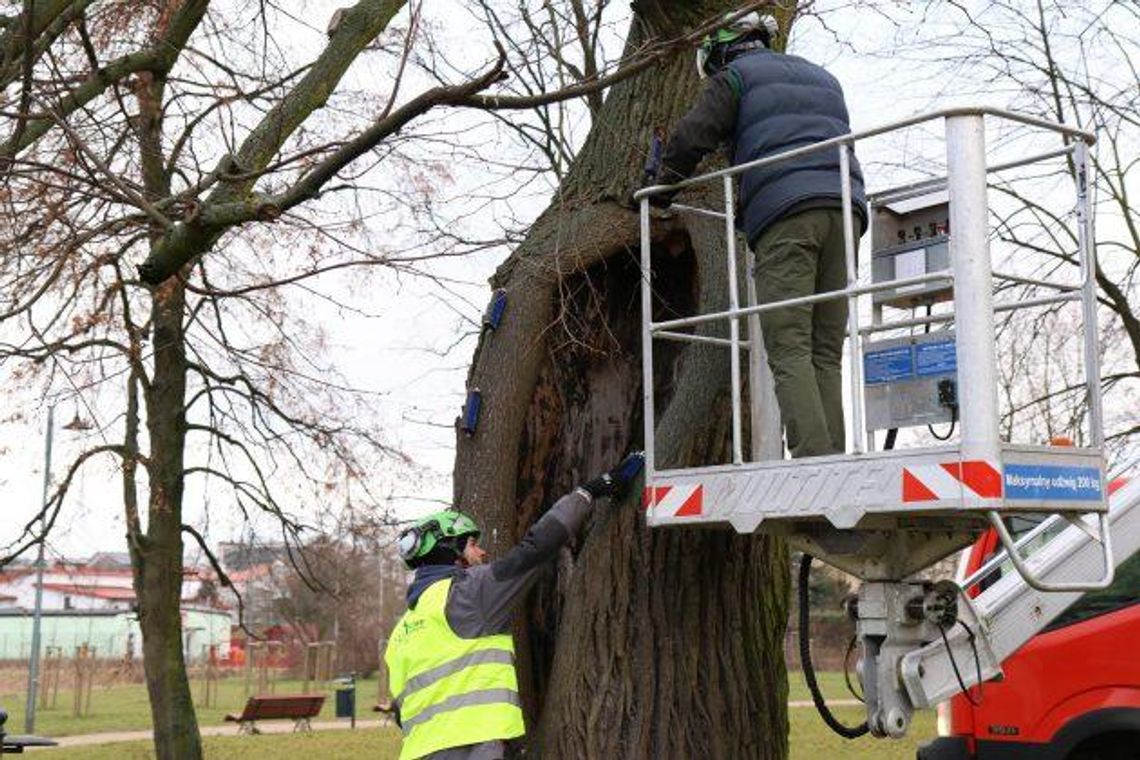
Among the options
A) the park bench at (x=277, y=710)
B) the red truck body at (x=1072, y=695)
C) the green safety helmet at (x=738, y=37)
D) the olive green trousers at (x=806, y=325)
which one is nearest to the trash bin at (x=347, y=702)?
the park bench at (x=277, y=710)

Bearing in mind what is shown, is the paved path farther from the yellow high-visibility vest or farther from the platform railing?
the platform railing

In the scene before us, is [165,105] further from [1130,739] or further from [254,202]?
[1130,739]

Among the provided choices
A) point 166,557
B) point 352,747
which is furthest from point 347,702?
point 166,557

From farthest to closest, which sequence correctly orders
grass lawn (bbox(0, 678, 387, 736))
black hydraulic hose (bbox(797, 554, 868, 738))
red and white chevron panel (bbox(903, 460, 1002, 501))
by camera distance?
grass lawn (bbox(0, 678, 387, 736)) → black hydraulic hose (bbox(797, 554, 868, 738)) → red and white chevron panel (bbox(903, 460, 1002, 501))

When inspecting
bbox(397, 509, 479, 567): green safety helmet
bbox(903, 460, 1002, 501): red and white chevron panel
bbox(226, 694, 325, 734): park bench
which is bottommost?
bbox(226, 694, 325, 734): park bench

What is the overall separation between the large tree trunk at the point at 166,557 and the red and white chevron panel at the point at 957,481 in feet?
37.8

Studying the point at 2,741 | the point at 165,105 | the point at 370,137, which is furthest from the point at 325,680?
the point at 370,137

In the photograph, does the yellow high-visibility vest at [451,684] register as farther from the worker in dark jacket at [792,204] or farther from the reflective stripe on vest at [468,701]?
the worker in dark jacket at [792,204]

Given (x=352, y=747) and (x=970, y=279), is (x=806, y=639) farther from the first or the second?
(x=352, y=747)

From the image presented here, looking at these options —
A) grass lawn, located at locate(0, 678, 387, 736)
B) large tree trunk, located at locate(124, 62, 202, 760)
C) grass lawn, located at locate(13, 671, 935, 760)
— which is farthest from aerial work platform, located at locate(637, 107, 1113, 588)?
grass lawn, located at locate(0, 678, 387, 736)

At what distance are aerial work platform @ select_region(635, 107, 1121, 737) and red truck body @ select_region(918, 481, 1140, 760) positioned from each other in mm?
1622

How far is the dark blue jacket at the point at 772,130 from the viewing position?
545cm

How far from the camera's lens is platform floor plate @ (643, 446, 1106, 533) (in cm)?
456

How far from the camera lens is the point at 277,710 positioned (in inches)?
991
